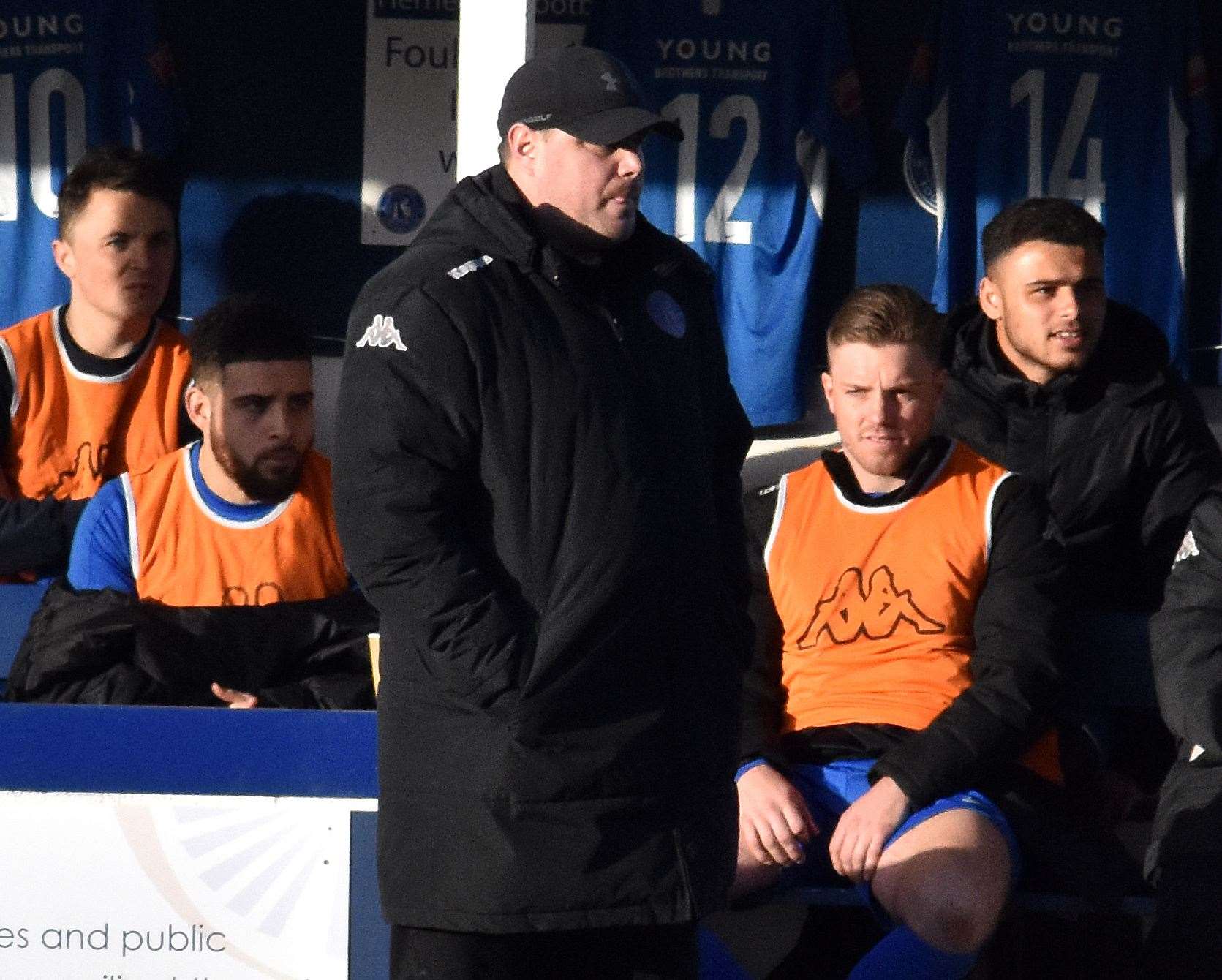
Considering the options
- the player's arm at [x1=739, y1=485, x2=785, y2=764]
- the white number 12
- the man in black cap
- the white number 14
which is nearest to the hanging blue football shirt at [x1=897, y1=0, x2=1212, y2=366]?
the white number 14

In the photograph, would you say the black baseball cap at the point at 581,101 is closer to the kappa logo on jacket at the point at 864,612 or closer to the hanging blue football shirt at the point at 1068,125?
the kappa logo on jacket at the point at 864,612

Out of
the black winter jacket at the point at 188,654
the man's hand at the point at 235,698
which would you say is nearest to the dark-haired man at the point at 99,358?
the black winter jacket at the point at 188,654

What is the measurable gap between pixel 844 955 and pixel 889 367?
1124 millimetres

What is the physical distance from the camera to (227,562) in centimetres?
359

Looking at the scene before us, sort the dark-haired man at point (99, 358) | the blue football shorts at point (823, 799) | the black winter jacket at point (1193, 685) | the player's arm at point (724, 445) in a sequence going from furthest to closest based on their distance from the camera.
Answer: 1. the dark-haired man at point (99, 358)
2. the blue football shorts at point (823, 799)
3. the black winter jacket at point (1193, 685)
4. the player's arm at point (724, 445)

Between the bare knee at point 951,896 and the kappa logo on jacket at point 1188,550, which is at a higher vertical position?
the kappa logo on jacket at point 1188,550

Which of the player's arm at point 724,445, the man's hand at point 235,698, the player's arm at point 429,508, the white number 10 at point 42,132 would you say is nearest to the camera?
the player's arm at point 429,508

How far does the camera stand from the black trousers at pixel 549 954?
7.41 feet

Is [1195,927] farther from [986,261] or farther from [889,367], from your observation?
[986,261]

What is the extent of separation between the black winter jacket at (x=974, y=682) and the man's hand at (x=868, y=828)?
27mm

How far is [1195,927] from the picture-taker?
9.64 feet

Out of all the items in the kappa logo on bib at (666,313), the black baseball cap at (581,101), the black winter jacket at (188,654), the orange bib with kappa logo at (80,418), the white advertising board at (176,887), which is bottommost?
the white advertising board at (176,887)

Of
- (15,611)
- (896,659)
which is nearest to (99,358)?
(15,611)

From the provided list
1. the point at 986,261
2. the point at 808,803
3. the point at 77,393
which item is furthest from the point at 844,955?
the point at 77,393
